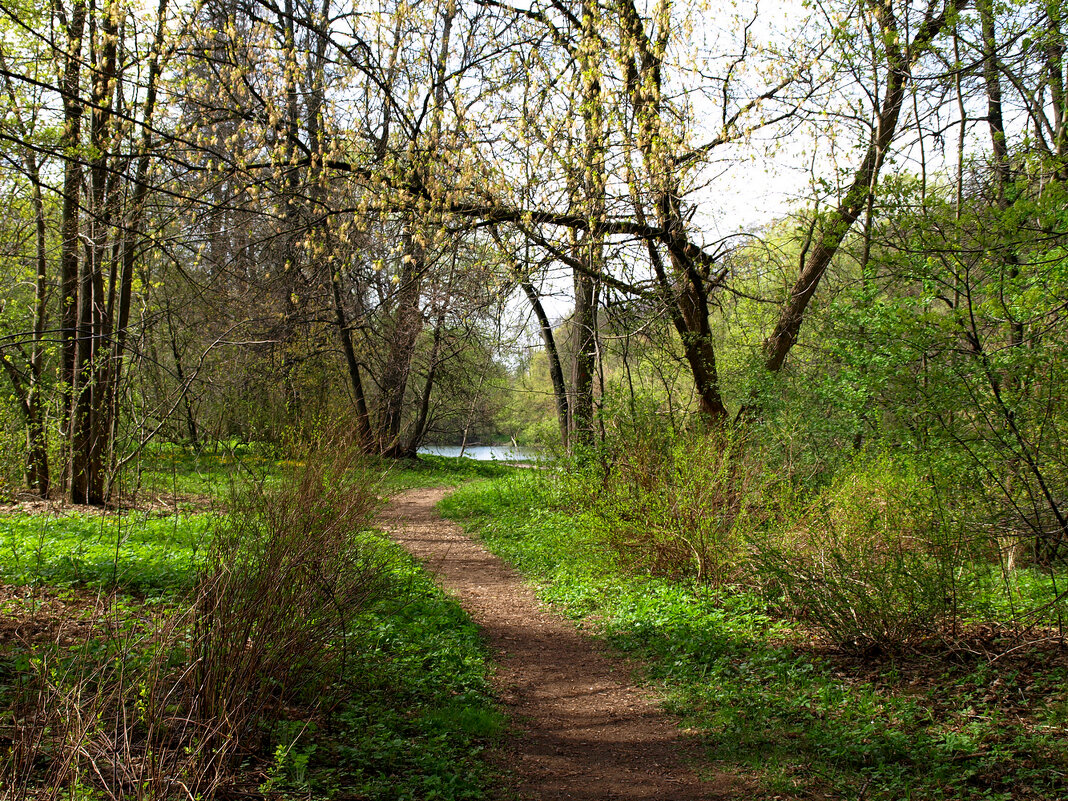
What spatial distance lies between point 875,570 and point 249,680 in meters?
4.14

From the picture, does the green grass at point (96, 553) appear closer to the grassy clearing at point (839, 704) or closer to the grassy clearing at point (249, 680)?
the grassy clearing at point (249, 680)

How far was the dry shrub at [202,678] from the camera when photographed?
243cm

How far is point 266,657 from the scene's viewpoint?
3342 mm

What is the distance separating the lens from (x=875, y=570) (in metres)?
4.91

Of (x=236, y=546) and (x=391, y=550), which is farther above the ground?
(x=236, y=546)

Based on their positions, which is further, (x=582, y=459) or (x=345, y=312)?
(x=345, y=312)

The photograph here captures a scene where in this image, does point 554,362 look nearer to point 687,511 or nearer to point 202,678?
point 687,511

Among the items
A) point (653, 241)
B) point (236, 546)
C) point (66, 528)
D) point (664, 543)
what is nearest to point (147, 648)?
point (236, 546)

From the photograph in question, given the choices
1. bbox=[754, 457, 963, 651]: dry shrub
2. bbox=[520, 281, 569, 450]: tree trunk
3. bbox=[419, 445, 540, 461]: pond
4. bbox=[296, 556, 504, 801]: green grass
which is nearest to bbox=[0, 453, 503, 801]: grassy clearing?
bbox=[296, 556, 504, 801]: green grass

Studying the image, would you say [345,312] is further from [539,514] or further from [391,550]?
[391,550]

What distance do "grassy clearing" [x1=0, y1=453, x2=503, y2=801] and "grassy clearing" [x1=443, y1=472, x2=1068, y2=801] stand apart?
146 cm

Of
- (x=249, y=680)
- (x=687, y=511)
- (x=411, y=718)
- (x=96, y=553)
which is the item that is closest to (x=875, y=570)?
(x=687, y=511)

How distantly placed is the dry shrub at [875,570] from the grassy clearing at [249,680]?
254 centimetres

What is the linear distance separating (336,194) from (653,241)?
14.4 feet
